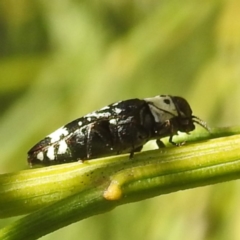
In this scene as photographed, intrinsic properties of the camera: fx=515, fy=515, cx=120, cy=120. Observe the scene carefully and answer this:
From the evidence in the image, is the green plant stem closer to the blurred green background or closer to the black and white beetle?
the black and white beetle

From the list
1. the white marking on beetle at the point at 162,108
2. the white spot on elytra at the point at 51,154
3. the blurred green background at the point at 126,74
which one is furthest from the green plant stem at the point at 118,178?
the blurred green background at the point at 126,74

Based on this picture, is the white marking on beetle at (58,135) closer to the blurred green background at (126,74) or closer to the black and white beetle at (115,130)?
the black and white beetle at (115,130)

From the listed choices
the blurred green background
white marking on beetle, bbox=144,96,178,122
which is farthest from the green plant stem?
the blurred green background

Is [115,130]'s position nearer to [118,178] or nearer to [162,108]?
[162,108]

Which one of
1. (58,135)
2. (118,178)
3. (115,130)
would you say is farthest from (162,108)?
(118,178)

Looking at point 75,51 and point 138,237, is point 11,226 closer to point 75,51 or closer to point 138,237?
point 138,237
